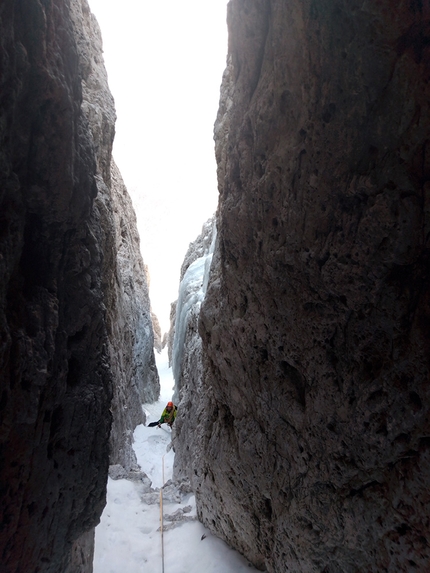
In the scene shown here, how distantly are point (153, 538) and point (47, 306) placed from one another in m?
3.91

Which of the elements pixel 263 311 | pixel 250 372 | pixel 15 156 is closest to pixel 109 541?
pixel 250 372

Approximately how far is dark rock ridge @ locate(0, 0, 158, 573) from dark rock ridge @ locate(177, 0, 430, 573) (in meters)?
1.42

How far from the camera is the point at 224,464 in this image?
4328 mm

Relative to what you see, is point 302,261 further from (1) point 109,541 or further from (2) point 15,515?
(1) point 109,541

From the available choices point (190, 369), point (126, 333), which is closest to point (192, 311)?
point (190, 369)

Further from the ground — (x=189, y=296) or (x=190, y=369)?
(x=189, y=296)

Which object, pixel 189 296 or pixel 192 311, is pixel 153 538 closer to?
pixel 192 311

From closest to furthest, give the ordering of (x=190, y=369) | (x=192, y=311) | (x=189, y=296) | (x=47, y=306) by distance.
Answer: (x=47, y=306) < (x=190, y=369) < (x=192, y=311) < (x=189, y=296)

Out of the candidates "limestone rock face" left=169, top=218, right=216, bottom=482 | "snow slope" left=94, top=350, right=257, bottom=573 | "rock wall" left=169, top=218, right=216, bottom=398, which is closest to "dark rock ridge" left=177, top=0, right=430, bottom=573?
"snow slope" left=94, top=350, right=257, bottom=573

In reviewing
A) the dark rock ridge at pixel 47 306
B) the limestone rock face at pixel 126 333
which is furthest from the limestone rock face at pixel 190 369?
the dark rock ridge at pixel 47 306

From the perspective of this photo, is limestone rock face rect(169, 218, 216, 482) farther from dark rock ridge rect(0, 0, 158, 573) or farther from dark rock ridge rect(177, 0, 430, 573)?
dark rock ridge rect(0, 0, 158, 573)

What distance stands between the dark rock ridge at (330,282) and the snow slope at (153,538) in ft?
1.88

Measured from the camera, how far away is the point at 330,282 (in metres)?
2.99

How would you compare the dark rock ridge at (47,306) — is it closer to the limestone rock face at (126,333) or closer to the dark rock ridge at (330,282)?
the dark rock ridge at (330,282)
